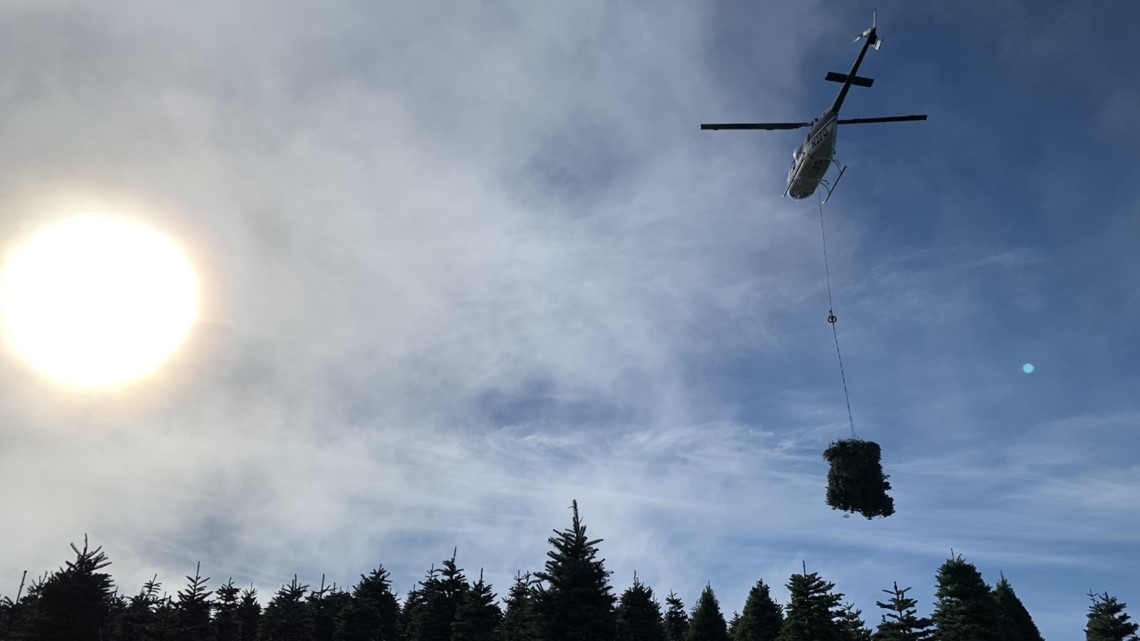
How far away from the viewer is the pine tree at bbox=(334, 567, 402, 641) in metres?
46.6

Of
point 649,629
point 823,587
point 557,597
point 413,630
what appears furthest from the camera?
point 649,629

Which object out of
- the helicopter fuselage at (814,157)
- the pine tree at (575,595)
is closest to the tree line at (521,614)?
the pine tree at (575,595)

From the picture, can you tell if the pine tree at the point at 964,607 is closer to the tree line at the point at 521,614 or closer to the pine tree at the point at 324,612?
the tree line at the point at 521,614

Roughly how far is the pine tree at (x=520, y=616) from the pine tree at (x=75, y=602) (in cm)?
2016

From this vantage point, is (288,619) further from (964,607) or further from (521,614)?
(964,607)

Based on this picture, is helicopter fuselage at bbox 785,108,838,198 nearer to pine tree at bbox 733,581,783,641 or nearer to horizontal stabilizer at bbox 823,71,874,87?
horizontal stabilizer at bbox 823,71,874,87

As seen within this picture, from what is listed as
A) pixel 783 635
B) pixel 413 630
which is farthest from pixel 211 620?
pixel 783 635

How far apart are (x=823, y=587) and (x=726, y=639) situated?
13498 mm

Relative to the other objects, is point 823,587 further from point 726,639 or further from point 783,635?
point 726,639

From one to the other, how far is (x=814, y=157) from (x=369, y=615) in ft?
134

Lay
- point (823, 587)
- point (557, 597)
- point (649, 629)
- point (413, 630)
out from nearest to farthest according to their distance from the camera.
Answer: point (557, 597), point (823, 587), point (413, 630), point (649, 629)

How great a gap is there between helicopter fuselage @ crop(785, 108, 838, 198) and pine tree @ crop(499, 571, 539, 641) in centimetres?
2342

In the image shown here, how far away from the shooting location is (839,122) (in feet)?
108

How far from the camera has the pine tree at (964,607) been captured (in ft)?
136
